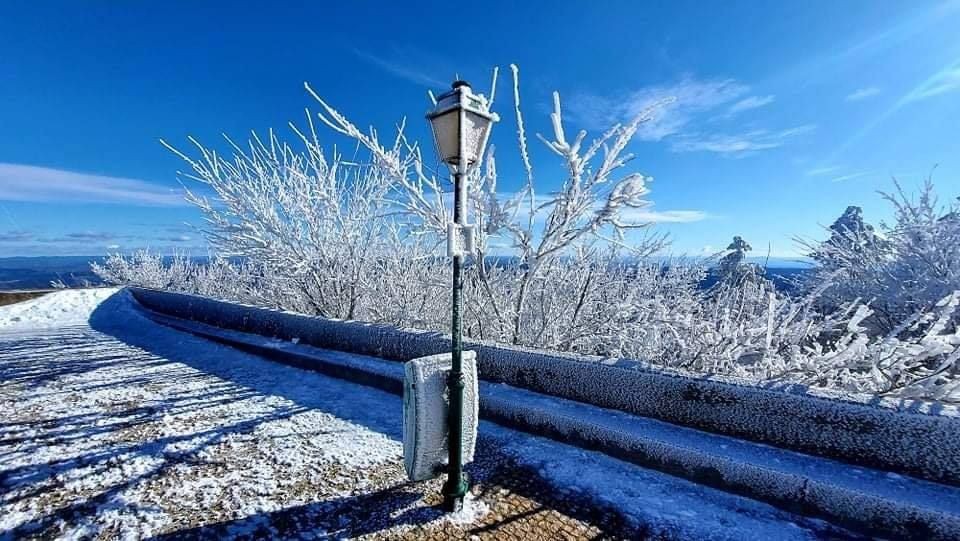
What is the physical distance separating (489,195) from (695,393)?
3.29m

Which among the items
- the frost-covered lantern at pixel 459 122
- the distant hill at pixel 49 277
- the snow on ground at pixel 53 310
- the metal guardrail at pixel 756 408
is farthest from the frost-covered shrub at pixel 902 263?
the distant hill at pixel 49 277

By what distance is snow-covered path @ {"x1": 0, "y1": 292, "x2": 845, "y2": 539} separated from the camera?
8.27 feet

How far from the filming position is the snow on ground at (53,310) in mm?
10945

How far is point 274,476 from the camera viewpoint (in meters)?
3.04

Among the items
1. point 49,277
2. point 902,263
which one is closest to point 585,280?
point 902,263

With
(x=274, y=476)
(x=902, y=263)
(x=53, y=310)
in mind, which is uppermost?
(x=902, y=263)

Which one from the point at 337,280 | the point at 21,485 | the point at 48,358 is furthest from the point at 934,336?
the point at 48,358

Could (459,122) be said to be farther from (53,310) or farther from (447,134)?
(53,310)

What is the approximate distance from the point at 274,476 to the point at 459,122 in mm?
2923

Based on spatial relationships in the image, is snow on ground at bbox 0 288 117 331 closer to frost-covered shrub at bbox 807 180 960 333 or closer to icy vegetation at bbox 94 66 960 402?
icy vegetation at bbox 94 66 960 402

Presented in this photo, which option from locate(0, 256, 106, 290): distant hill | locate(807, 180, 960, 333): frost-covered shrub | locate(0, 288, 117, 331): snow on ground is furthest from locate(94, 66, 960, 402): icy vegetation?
locate(0, 256, 106, 290): distant hill

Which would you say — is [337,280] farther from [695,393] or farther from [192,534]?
[695,393]

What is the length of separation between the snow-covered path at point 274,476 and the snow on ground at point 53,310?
8.36m

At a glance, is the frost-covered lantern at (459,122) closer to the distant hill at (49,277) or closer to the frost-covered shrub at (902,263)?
the frost-covered shrub at (902,263)
